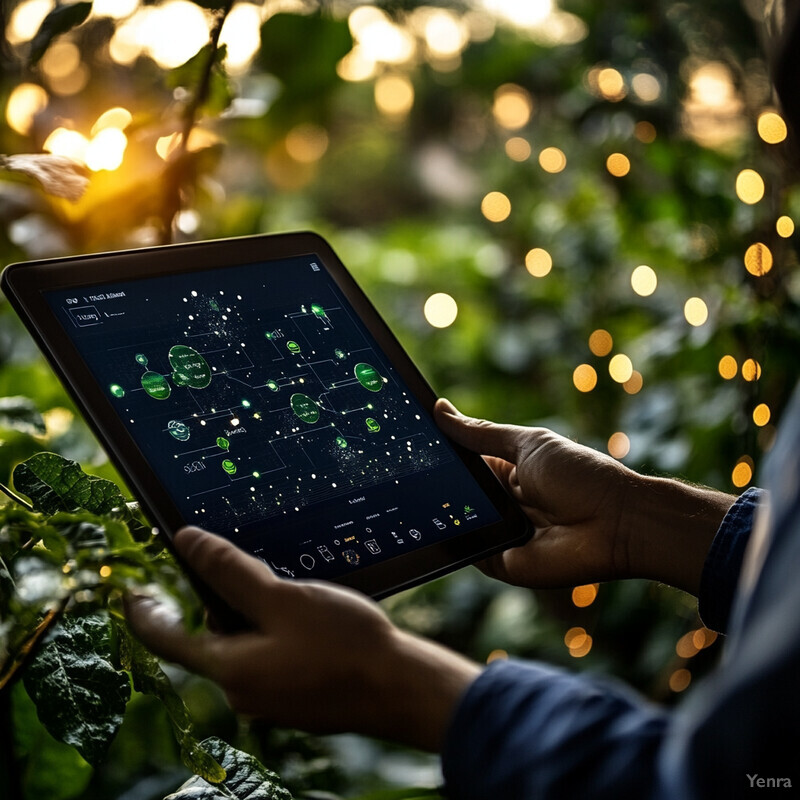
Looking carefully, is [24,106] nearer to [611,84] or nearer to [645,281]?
[611,84]

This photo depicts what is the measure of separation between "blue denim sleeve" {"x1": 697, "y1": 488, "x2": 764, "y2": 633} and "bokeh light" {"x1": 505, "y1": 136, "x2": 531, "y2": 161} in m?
2.15

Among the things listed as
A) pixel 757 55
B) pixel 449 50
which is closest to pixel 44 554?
pixel 757 55

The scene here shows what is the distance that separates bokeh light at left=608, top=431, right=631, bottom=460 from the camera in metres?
1.58

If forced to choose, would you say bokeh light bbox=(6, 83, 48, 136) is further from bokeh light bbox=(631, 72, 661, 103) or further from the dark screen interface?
bokeh light bbox=(631, 72, 661, 103)

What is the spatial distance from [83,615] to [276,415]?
8.1 inches

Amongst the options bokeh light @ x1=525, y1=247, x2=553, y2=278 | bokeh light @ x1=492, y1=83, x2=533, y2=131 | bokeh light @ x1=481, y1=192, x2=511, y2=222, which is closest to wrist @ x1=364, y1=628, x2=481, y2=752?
bokeh light @ x1=525, y1=247, x2=553, y2=278

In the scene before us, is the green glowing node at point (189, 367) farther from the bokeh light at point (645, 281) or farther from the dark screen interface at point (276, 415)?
the bokeh light at point (645, 281)

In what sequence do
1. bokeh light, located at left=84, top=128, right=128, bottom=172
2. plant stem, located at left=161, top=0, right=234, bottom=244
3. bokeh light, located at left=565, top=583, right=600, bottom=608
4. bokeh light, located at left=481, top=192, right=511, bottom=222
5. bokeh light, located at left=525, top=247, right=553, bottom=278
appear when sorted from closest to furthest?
1. plant stem, located at left=161, top=0, right=234, bottom=244
2. bokeh light, located at left=84, top=128, right=128, bottom=172
3. bokeh light, located at left=565, top=583, right=600, bottom=608
4. bokeh light, located at left=525, top=247, right=553, bottom=278
5. bokeh light, located at left=481, top=192, right=511, bottom=222

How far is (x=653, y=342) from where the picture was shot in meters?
1.62

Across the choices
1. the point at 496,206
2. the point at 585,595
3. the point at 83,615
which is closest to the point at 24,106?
the point at 83,615

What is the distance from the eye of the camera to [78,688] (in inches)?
21.3

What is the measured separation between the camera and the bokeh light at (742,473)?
1.30 metres

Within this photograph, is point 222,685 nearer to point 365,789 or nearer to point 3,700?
point 3,700

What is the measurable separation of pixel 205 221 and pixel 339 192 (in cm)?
251
